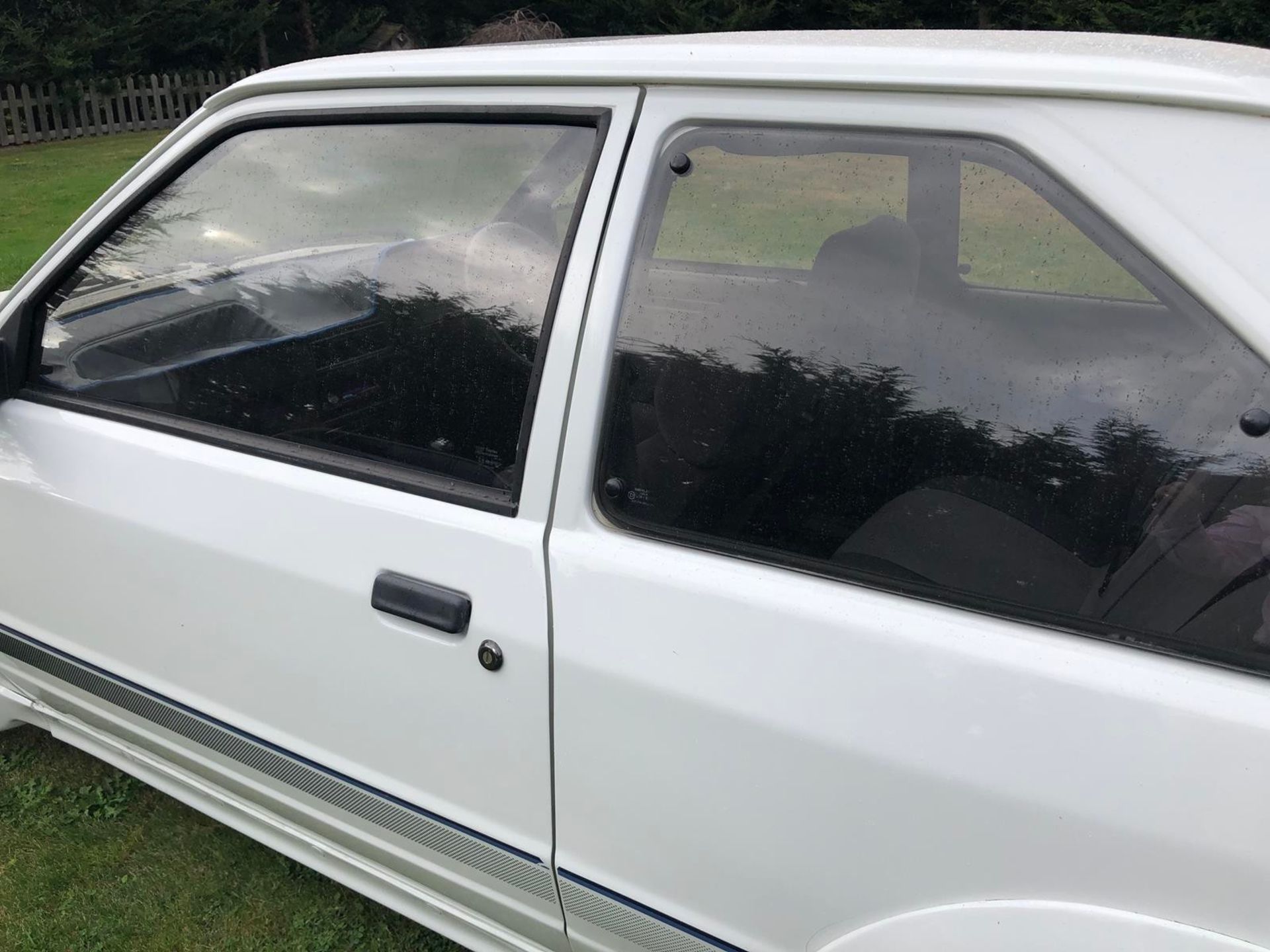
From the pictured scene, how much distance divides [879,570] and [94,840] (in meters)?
2.23

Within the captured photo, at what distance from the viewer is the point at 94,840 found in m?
2.49

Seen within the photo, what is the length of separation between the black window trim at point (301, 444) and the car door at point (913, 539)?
0.31 feet

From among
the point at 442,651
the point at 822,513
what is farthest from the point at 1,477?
the point at 822,513

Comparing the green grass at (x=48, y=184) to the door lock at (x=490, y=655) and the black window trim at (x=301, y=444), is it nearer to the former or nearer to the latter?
the black window trim at (x=301, y=444)

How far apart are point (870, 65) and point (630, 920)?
4.19ft

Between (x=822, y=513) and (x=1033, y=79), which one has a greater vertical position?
(x=1033, y=79)

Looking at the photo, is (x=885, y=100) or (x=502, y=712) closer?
(x=885, y=100)

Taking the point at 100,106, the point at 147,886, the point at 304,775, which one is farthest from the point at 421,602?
the point at 100,106

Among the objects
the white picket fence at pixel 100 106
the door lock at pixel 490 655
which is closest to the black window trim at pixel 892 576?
the door lock at pixel 490 655

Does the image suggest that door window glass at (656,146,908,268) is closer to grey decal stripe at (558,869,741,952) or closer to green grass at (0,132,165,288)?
grey decal stripe at (558,869,741,952)

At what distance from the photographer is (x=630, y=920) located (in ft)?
4.92

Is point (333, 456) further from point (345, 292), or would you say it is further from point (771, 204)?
point (771, 204)

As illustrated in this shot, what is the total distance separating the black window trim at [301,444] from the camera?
4.88 ft

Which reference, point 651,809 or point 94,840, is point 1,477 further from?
point 651,809
